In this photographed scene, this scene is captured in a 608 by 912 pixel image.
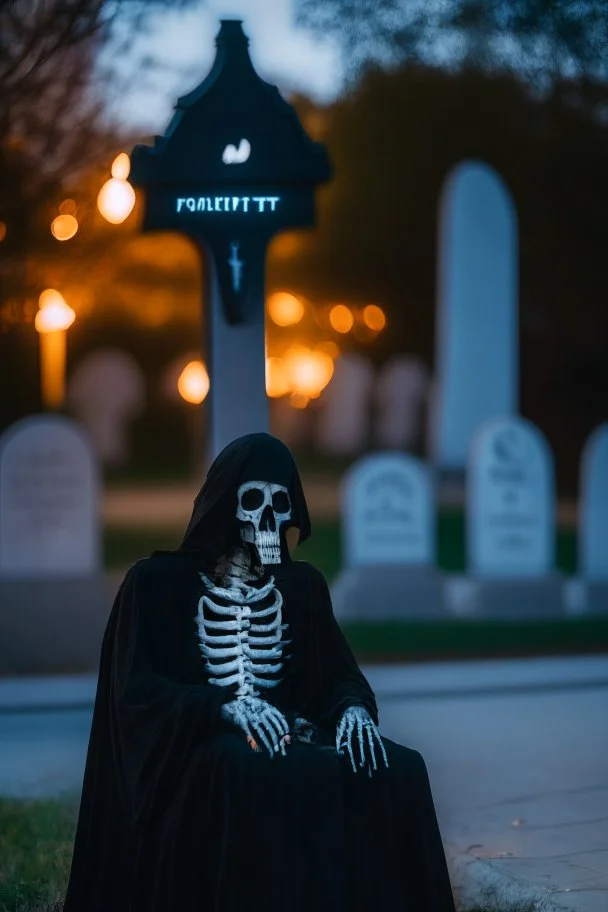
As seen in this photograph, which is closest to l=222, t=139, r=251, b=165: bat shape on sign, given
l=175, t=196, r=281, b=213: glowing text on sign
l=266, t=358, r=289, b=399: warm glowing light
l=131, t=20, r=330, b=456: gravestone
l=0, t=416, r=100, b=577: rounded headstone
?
l=131, t=20, r=330, b=456: gravestone

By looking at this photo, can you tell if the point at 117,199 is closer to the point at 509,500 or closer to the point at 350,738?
the point at 509,500

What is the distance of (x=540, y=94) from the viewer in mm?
29844

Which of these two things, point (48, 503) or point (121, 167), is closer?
point (121, 167)

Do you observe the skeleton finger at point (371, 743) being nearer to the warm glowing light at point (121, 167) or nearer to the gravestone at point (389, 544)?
the warm glowing light at point (121, 167)

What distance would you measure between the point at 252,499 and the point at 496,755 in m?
4.00

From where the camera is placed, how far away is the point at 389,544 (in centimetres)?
1471

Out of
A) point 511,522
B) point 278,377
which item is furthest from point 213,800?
point 278,377

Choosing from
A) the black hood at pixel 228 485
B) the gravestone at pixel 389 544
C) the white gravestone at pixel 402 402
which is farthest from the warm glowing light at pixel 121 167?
the white gravestone at pixel 402 402

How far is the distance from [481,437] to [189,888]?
1042cm

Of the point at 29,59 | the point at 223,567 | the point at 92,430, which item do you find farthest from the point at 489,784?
the point at 92,430

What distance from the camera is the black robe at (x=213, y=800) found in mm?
4477

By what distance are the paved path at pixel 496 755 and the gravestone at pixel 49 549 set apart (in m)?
1.32

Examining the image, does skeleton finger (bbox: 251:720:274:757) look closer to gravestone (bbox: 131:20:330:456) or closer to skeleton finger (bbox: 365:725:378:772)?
skeleton finger (bbox: 365:725:378:772)

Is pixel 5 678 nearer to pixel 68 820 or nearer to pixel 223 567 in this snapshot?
pixel 68 820
